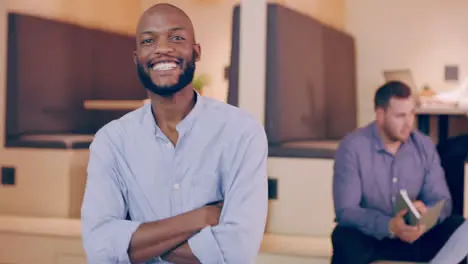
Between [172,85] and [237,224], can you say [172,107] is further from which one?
[237,224]

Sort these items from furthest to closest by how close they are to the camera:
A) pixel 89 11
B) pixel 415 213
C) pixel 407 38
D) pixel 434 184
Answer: pixel 407 38
pixel 89 11
pixel 434 184
pixel 415 213

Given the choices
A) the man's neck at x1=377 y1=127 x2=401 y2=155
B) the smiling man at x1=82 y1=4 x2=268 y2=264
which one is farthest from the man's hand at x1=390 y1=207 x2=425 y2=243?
the smiling man at x1=82 y1=4 x2=268 y2=264

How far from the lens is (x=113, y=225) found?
134 cm

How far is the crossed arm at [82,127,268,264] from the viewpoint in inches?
51.7

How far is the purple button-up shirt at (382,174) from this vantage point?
2.35 m

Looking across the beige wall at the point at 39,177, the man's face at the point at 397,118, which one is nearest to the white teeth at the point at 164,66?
the man's face at the point at 397,118

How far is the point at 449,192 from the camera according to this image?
7.99 ft

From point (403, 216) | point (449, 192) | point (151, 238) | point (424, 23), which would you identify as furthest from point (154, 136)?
point (424, 23)

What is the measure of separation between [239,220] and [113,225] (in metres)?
0.28

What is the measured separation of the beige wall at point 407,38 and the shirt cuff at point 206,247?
3.60 meters

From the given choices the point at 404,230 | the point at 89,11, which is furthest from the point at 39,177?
the point at 404,230

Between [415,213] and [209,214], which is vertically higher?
[209,214]

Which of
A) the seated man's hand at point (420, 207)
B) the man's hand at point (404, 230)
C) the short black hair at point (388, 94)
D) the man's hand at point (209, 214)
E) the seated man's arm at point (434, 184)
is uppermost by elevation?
the short black hair at point (388, 94)

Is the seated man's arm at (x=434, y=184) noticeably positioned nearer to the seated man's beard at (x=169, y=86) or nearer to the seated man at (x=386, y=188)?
the seated man at (x=386, y=188)
